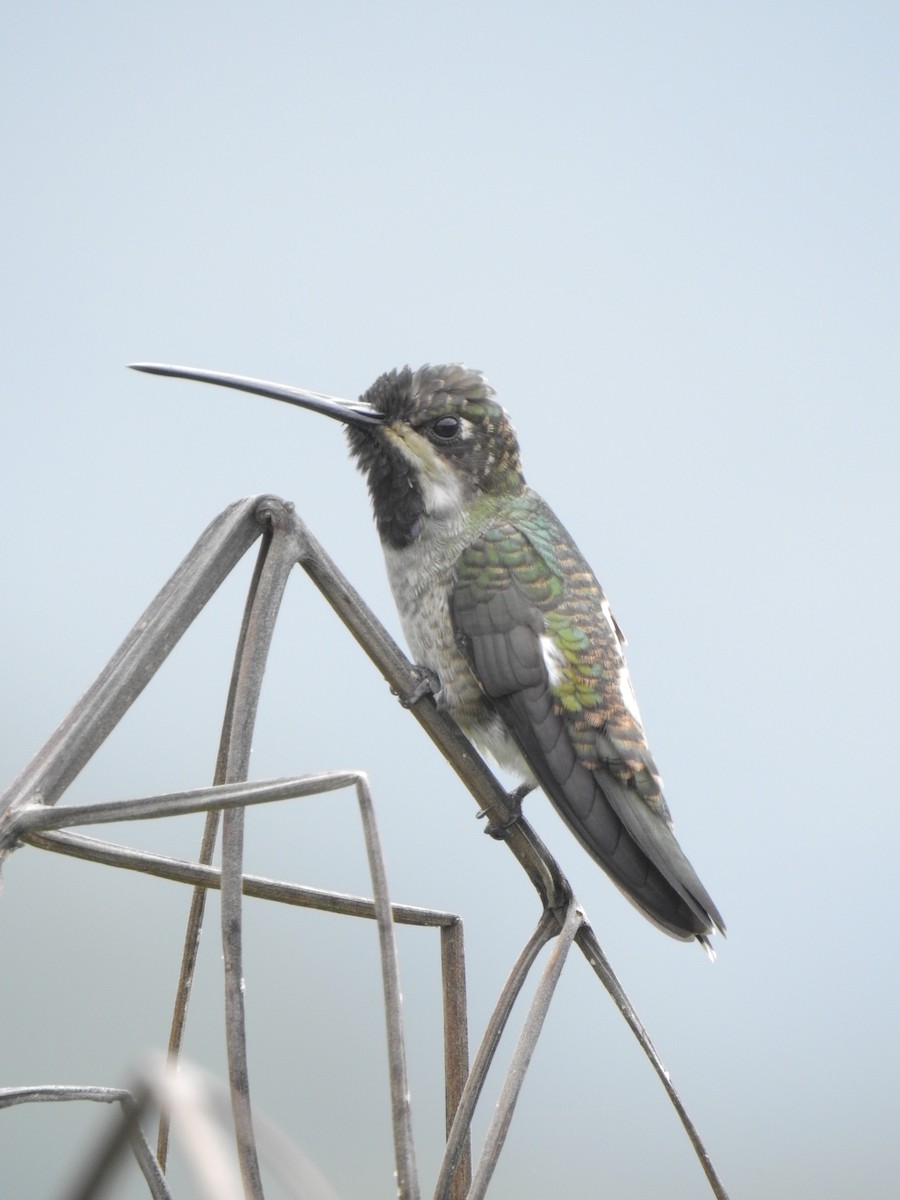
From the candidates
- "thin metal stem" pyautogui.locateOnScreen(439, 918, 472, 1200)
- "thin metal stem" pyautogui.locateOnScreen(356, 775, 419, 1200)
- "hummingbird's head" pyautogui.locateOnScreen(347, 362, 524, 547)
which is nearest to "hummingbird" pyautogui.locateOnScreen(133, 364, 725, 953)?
"hummingbird's head" pyautogui.locateOnScreen(347, 362, 524, 547)

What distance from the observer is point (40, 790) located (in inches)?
36.5

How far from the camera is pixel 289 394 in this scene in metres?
1.86

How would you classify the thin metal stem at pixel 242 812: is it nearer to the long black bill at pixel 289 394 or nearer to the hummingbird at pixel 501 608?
the long black bill at pixel 289 394

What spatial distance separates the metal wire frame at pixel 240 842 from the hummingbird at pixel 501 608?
31.3 inches

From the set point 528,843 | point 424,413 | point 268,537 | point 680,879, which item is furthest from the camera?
point 424,413

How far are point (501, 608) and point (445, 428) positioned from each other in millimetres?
381

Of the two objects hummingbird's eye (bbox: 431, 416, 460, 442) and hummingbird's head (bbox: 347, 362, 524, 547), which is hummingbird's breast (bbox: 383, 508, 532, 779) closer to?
hummingbird's head (bbox: 347, 362, 524, 547)

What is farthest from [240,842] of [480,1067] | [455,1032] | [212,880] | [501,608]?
[501,608]

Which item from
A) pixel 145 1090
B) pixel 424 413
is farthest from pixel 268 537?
pixel 424 413

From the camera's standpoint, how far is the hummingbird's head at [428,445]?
7.89 ft

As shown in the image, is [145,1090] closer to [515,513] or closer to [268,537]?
[268,537]

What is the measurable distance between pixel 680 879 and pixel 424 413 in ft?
3.32

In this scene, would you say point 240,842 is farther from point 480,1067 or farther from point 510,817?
point 510,817

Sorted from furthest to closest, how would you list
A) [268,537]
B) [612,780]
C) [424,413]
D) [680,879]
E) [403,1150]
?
[424,413] < [612,780] < [680,879] < [268,537] < [403,1150]
